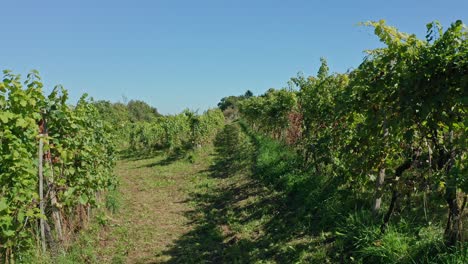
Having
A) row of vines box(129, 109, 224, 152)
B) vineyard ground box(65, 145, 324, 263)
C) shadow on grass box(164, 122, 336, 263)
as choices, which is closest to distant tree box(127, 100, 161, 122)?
row of vines box(129, 109, 224, 152)

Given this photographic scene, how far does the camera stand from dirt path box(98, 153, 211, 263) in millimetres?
6938

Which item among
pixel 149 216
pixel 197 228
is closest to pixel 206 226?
pixel 197 228

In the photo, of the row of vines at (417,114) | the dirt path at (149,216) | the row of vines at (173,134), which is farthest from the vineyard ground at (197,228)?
the row of vines at (173,134)

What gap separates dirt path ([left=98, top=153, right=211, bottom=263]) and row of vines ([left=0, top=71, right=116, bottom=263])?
907mm

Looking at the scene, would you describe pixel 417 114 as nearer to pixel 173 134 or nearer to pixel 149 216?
pixel 149 216

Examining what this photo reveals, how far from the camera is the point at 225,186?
39.1 ft

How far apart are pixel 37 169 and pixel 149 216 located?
4.50 meters

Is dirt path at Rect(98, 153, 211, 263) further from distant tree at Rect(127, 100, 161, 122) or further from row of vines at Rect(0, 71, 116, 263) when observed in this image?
distant tree at Rect(127, 100, 161, 122)

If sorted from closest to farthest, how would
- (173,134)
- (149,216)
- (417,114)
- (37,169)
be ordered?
(417,114) < (37,169) < (149,216) < (173,134)

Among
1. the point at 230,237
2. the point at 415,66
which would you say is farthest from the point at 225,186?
the point at 415,66

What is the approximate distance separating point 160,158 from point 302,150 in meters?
11.0

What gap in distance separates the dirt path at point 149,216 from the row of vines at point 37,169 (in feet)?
2.98

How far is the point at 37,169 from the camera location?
16.9 ft

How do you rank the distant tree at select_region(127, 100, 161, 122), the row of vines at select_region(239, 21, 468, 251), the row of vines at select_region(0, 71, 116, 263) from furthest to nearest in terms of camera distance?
the distant tree at select_region(127, 100, 161, 122)
the row of vines at select_region(0, 71, 116, 263)
the row of vines at select_region(239, 21, 468, 251)
